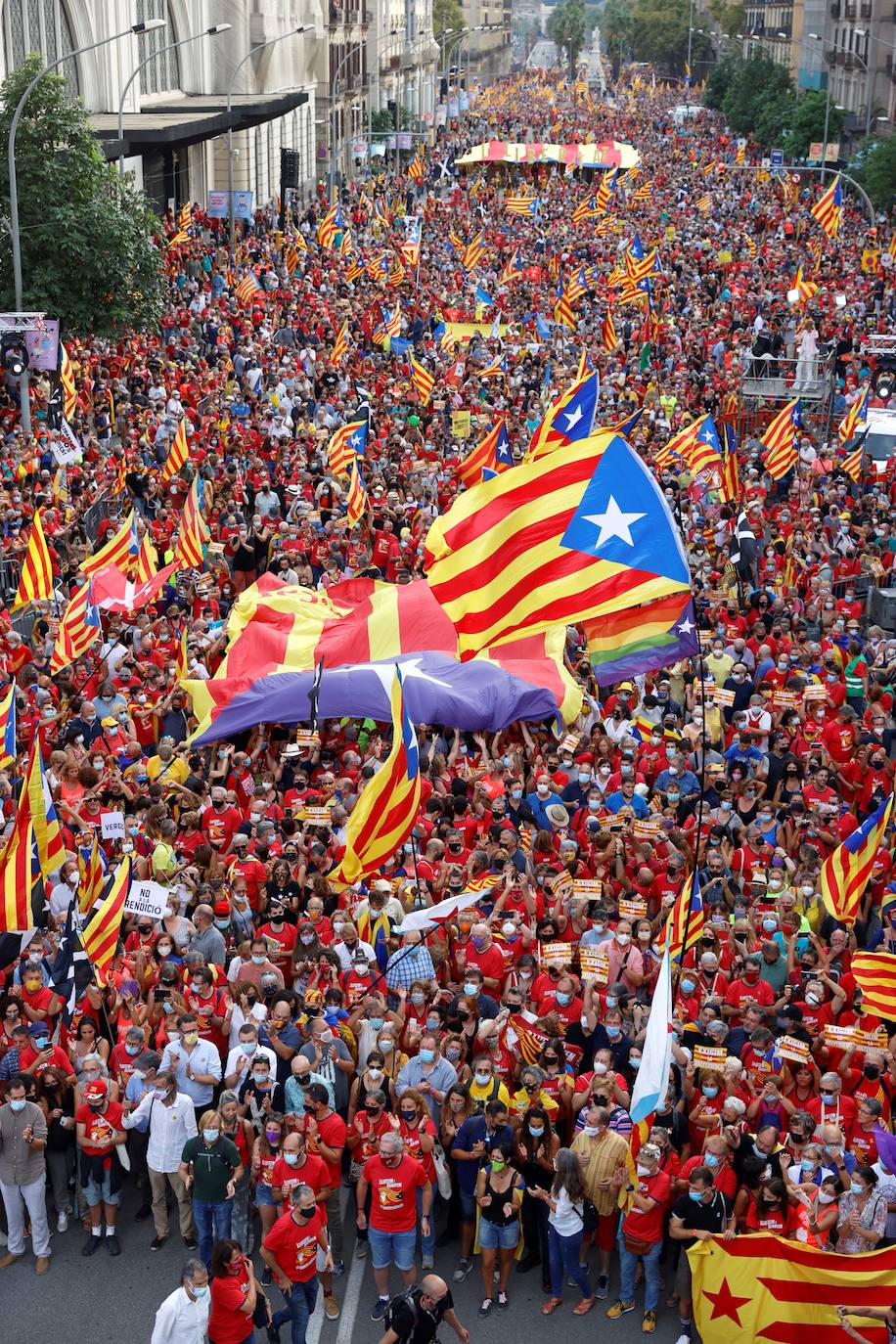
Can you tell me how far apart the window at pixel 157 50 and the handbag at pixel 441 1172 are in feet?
144

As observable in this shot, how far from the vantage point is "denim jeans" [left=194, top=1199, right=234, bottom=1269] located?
9.96m

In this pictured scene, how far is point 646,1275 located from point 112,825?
5221mm

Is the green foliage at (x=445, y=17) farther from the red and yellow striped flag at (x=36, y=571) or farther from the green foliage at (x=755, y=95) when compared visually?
the red and yellow striped flag at (x=36, y=571)

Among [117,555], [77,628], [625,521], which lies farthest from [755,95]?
[625,521]

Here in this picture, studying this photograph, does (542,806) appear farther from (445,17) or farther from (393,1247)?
(445,17)

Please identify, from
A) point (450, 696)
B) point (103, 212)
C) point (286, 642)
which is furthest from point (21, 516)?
point (103, 212)

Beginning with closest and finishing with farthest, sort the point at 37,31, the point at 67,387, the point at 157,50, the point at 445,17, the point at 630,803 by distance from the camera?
the point at 630,803
the point at 67,387
the point at 37,31
the point at 157,50
the point at 445,17

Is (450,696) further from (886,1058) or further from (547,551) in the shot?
(886,1058)

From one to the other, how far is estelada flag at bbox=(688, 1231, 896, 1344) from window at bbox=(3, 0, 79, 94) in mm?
32056

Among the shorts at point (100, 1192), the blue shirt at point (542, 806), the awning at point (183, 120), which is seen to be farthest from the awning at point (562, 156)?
the shorts at point (100, 1192)

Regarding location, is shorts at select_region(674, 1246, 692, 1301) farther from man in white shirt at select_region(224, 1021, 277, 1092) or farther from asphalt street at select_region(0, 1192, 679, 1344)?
man in white shirt at select_region(224, 1021, 277, 1092)

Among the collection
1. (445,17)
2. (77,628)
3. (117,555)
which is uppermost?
(117,555)

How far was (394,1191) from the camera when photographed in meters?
9.69

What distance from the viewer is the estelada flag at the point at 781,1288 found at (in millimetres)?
8711
